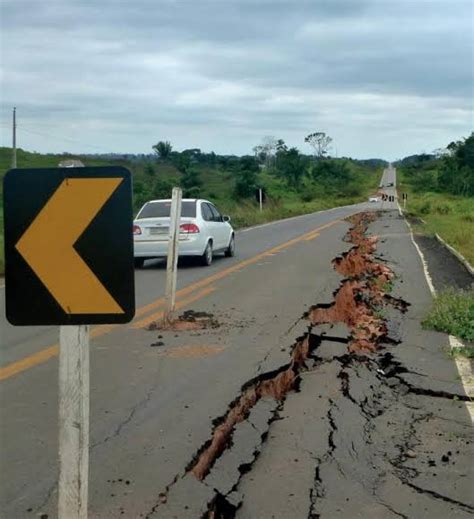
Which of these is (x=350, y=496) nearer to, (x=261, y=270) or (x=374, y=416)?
(x=374, y=416)

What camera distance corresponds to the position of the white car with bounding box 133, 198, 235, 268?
1639 cm

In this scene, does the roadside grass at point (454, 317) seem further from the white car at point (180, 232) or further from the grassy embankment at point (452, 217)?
the white car at point (180, 232)

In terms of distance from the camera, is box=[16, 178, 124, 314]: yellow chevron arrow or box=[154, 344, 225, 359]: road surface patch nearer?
box=[16, 178, 124, 314]: yellow chevron arrow

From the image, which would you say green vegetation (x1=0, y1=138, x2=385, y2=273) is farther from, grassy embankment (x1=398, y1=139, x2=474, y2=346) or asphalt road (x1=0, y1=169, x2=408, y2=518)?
asphalt road (x1=0, y1=169, x2=408, y2=518)

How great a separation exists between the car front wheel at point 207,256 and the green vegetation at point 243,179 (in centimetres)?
1062

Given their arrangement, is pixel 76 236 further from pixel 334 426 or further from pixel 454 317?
pixel 454 317

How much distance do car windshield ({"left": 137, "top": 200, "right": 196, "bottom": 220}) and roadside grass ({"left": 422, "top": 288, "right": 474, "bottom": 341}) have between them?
7.71 meters

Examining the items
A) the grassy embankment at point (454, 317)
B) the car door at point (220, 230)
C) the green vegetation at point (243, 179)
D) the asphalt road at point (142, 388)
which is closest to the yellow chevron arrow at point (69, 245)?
the asphalt road at point (142, 388)

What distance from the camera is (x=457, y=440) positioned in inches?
213

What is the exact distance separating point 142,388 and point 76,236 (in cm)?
372

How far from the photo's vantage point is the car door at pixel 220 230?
59.2 feet

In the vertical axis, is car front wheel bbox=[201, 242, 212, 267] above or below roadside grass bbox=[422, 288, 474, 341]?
below

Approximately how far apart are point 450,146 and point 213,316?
3693 inches

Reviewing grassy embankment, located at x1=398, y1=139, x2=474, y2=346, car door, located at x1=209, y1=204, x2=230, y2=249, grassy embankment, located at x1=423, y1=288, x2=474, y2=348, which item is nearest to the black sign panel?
grassy embankment, located at x1=398, y1=139, x2=474, y2=346
